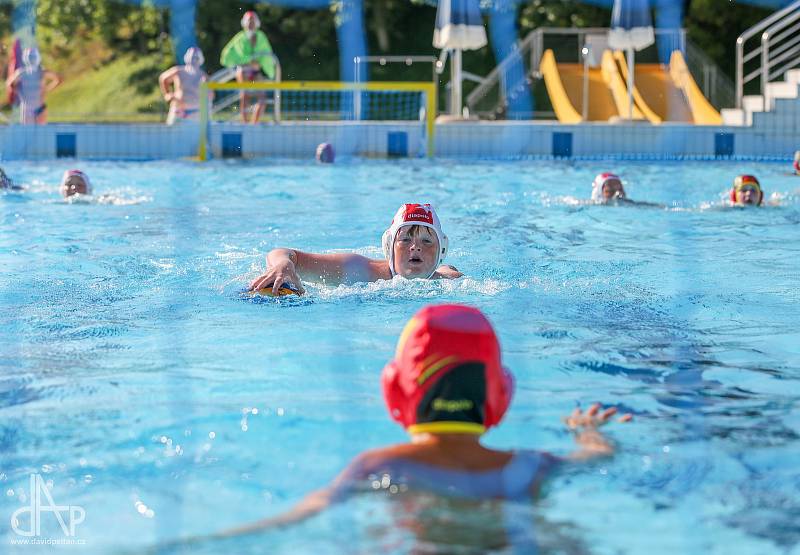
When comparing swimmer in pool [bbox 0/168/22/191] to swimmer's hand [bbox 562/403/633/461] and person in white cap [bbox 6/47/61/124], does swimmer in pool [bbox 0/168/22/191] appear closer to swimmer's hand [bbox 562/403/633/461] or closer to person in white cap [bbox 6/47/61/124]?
person in white cap [bbox 6/47/61/124]

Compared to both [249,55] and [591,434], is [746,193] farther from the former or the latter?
[249,55]

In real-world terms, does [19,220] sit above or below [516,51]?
below

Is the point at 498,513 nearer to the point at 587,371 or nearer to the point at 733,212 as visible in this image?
the point at 587,371

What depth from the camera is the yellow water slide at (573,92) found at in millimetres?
17984

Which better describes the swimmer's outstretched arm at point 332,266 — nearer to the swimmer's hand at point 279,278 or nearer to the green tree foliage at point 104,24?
the swimmer's hand at point 279,278

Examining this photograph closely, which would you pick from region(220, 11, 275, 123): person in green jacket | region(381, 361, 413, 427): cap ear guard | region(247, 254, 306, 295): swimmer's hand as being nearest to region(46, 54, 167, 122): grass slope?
region(220, 11, 275, 123): person in green jacket

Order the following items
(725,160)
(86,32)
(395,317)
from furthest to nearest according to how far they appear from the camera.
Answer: (86,32) < (725,160) < (395,317)

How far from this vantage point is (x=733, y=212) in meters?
9.33

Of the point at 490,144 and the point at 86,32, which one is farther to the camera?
the point at 86,32

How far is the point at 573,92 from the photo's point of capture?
62.4 ft

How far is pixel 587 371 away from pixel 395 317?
45.9 inches

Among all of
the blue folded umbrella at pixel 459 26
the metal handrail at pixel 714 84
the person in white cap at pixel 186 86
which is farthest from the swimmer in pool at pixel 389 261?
the metal handrail at pixel 714 84

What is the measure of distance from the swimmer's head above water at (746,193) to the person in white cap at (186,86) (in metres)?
8.25

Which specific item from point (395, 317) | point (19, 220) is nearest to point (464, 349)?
point (395, 317)
